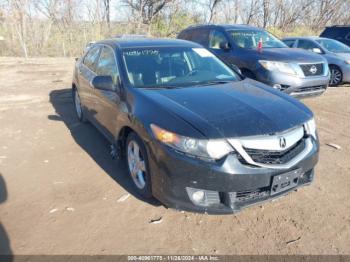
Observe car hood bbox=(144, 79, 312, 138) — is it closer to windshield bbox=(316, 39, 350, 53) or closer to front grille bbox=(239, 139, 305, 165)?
front grille bbox=(239, 139, 305, 165)

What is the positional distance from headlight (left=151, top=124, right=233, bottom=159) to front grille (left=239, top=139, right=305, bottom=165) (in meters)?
0.18

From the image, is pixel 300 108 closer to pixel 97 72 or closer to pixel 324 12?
pixel 97 72

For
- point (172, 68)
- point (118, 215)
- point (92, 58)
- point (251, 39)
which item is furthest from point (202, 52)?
point (251, 39)

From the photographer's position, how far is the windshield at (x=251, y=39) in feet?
25.8

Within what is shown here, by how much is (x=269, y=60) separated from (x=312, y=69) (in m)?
0.90

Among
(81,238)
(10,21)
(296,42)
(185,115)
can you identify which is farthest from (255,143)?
(10,21)

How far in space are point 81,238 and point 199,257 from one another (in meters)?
1.05

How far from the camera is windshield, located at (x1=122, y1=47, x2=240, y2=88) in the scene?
12.9 ft

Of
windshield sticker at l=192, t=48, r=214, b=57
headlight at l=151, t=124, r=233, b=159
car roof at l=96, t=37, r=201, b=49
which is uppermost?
car roof at l=96, t=37, r=201, b=49

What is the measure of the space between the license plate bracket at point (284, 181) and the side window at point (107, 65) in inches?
84.6

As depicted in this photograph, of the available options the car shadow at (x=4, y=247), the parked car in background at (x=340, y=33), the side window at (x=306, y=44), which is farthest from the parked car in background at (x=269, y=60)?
the parked car in background at (x=340, y=33)

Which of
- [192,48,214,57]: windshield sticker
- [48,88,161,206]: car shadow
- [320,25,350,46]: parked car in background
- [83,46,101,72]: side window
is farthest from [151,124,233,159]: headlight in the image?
[320,25,350,46]: parked car in background

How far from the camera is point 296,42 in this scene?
1091 cm

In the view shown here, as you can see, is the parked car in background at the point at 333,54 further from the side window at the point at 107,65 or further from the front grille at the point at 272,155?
the front grille at the point at 272,155
